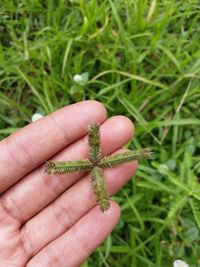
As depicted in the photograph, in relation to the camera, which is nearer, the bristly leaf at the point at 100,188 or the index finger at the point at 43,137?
the bristly leaf at the point at 100,188

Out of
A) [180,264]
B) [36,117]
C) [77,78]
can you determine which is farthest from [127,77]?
[180,264]

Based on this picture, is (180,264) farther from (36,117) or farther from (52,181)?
(36,117)

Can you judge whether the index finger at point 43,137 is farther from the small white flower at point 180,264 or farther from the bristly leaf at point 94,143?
the small white flower at point 180,264

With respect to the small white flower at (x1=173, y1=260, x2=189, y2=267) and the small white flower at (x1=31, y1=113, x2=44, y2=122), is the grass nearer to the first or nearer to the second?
the small white flower at (x1=31, y1=113, x2=44, y2=122)

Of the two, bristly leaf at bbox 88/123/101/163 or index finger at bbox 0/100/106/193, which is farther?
index finger at bbox 0/100/106/193

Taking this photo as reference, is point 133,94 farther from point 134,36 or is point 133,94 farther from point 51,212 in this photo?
point 51,212

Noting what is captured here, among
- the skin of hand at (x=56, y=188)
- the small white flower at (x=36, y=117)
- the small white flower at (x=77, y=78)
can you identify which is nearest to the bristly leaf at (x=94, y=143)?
the skin of hand at (x=56, y=188)

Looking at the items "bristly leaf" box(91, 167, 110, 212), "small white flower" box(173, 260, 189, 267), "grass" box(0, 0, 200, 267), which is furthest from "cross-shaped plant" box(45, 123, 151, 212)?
"small white flower" box(173, 260, 189, 267)
